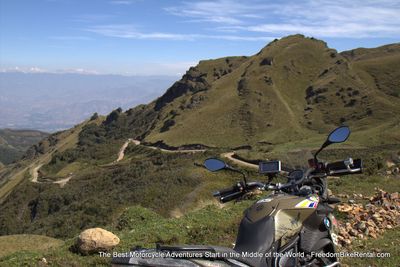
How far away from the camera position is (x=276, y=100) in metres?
128

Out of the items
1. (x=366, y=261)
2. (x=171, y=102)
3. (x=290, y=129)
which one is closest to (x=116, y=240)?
(x=366, y=261)

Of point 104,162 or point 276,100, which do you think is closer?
point 104,162

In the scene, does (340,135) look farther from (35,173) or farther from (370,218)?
(35,173)

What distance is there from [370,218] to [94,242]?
6446mm

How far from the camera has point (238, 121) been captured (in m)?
119

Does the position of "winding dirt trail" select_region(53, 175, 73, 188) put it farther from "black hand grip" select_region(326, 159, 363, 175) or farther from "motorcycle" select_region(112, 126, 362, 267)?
"black hand grip" select_region(326, 159, 363, 175)

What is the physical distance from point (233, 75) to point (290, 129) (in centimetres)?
4758

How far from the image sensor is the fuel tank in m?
4.16

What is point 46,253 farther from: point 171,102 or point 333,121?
point 171,102

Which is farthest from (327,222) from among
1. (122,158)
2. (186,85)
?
(186,85)

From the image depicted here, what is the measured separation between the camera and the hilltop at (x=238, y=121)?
3314 inches

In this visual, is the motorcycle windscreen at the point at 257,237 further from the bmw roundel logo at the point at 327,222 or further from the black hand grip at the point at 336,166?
the black hand grip at the point at 336,166

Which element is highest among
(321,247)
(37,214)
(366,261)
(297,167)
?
(297,167)

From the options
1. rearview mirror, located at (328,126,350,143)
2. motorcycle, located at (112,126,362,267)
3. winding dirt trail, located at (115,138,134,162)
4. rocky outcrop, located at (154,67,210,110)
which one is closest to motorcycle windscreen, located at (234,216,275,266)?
motorcycle, located at (112,126,362,267)
